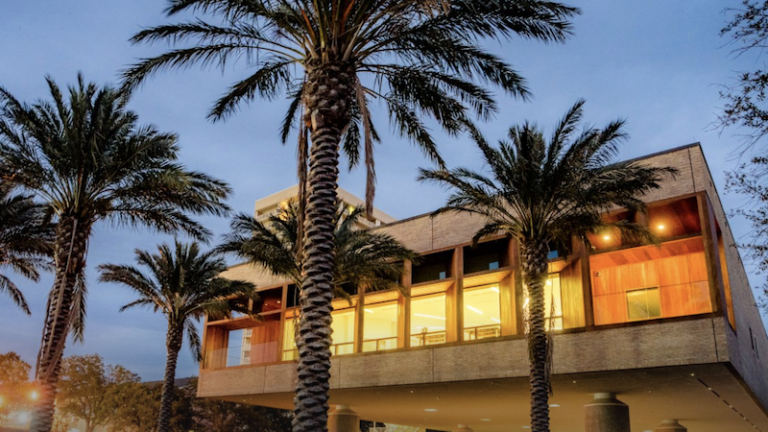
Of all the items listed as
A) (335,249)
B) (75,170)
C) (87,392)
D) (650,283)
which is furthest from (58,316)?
(87,392)

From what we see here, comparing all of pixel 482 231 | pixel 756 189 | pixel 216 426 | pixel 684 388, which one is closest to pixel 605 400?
pixel 684 388

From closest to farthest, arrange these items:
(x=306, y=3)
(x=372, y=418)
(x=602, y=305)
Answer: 1. (x=306, y=3)
2. (x=602, y=305)
3. (x=372, y=418)

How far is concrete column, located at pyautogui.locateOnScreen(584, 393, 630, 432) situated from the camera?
21484 mm

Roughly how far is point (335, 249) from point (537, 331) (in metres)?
7.74

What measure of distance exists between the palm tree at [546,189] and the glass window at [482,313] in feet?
13.6

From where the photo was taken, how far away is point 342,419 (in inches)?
1190

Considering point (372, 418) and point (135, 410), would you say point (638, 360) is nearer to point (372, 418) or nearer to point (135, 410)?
point (372, 418)

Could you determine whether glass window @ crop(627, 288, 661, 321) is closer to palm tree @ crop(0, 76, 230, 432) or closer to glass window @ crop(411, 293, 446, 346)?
glass window @ crop(411, 293, 446, 346)

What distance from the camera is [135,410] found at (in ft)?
163

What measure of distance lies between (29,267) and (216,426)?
96.8 feet

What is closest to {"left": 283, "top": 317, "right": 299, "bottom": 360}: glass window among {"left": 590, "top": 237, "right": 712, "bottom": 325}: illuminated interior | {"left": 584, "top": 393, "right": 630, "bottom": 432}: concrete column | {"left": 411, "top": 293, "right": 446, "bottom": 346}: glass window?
{"left": 411, "top": 293, "right": 446, "bottom": 346}: glass window

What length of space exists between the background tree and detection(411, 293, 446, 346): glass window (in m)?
32.5

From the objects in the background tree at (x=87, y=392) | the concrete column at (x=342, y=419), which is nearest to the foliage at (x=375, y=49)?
the concrete column at (x=342, y=419)

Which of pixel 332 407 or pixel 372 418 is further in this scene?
pixel 372 418
